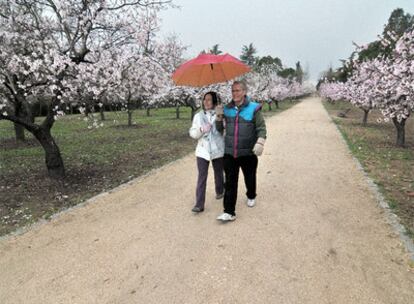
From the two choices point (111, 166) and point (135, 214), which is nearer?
point (135, 214)

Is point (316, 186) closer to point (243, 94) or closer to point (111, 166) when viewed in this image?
point (243, 94)

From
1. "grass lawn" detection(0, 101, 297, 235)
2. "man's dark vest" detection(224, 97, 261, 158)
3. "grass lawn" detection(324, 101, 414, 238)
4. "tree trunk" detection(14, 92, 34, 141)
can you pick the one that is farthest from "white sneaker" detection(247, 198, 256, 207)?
"tree trunk" detection(14, 92, 34, 141)

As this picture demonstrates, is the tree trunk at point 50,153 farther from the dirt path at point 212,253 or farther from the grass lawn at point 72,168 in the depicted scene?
the dirt path at point 212,253

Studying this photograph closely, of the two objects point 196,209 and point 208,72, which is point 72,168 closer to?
point 196,209

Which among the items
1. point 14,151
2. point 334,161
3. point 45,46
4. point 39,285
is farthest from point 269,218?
point 14,151

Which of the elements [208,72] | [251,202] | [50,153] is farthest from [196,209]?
[50,153]

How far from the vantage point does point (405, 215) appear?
15.1ft

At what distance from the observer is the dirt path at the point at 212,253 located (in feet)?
9.76

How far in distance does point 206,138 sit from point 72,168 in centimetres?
489

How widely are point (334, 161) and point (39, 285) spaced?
23.9 ft

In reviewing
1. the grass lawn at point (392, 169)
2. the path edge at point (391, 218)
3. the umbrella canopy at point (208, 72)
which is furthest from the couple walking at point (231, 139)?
the grass lawn at point (392, 169)

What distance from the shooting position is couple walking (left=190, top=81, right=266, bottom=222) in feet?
13.8

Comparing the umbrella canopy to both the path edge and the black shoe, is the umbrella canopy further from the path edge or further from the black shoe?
the path edge

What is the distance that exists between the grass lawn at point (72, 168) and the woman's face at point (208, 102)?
3078mm
